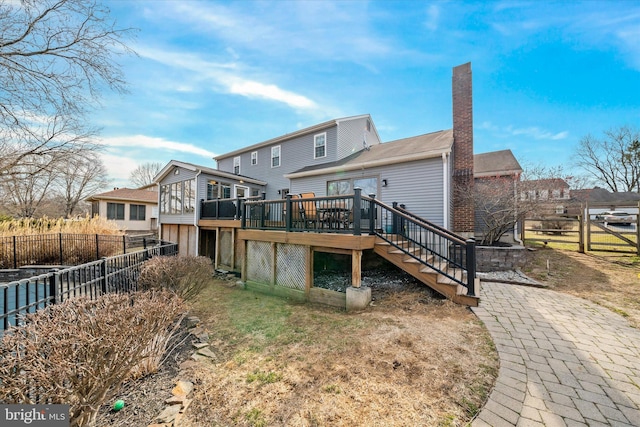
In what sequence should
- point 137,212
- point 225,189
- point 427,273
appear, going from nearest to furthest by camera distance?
1. point 427,273
2. point 225,189
3. point 137,212

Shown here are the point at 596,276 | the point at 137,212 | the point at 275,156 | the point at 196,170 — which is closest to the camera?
the point at 596,276

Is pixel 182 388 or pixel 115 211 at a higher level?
pixel 115 211

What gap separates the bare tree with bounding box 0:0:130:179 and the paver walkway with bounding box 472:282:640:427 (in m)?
11.1

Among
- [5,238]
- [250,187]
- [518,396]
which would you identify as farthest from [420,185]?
[5,238]

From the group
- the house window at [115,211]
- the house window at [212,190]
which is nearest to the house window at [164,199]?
the house window at [212,190]

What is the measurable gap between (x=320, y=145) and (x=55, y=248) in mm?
13220

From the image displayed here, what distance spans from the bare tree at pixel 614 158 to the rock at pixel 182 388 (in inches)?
1406

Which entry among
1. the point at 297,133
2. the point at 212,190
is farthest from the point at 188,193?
the point at 297,133

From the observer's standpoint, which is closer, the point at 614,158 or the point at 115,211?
the point at 115,211

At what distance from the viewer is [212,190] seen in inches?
512

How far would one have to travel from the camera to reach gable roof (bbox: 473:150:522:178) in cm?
1077

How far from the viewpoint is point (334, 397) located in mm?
2723

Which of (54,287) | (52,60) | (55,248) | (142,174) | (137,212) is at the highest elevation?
(142,174)

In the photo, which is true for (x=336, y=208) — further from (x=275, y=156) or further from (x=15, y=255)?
(x=15, y=255)
